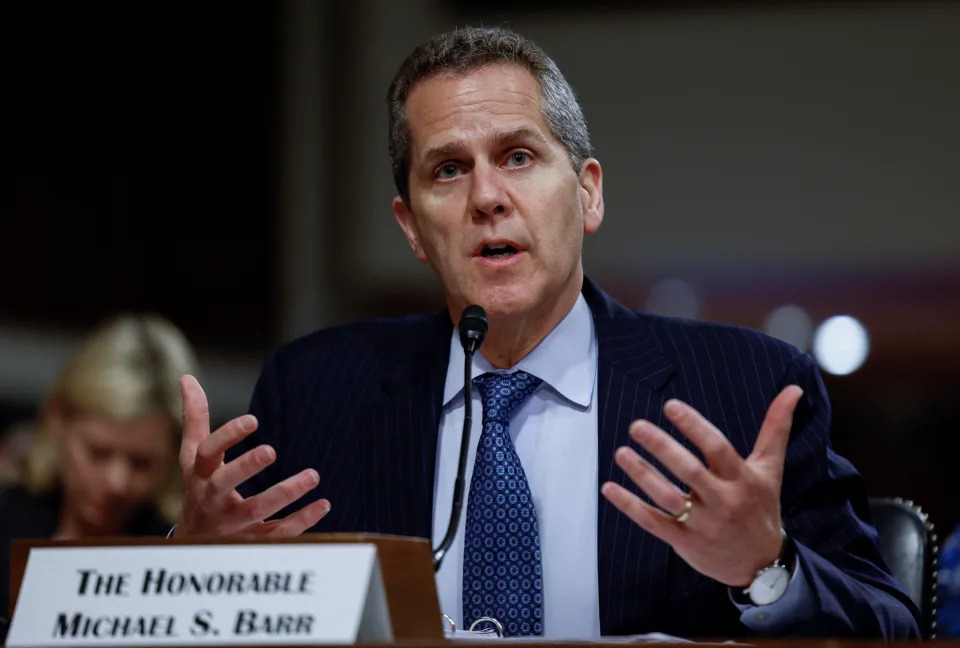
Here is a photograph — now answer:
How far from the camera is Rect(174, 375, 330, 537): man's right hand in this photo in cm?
144

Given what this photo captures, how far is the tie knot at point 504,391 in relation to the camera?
1821 mm

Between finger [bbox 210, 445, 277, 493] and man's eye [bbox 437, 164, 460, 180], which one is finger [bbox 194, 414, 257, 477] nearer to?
finger [bbox 210, 445, 277, 493]

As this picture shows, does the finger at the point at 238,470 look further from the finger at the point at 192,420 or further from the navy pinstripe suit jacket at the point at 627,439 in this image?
the navy pinstripe suit jacket at the point at 627,439

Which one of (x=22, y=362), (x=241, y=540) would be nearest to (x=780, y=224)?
(x=22, y=362)

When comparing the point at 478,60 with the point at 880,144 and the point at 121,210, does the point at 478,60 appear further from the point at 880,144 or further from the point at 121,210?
the point at 121,210

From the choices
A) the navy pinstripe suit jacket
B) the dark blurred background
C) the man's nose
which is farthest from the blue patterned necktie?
the dark blurred background

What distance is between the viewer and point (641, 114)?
4.54 meters

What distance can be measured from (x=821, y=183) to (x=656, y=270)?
670 millimetres

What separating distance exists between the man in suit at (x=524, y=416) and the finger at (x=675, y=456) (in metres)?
0.17

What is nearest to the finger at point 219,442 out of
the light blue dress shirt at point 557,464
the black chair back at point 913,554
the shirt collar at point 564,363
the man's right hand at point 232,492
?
the man's right hand at point 232,492

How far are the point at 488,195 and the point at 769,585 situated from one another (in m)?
0.73

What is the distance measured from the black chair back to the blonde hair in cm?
178

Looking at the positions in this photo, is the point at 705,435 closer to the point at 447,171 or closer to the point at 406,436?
the point at 406,436

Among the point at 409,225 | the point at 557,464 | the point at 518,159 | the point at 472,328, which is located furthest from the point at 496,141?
the point at 557,464
